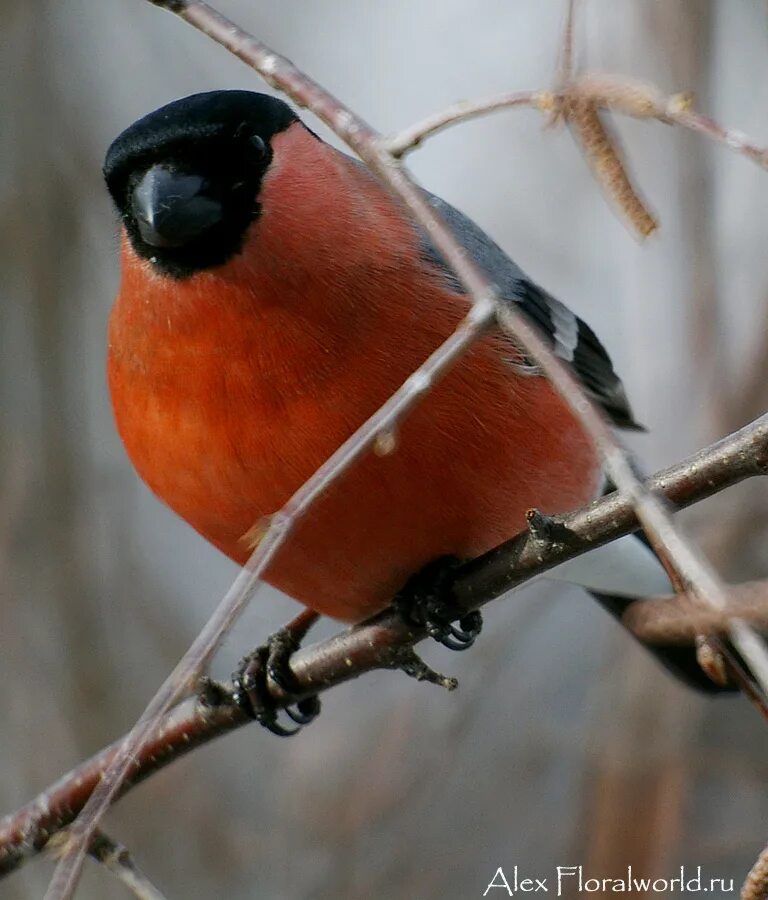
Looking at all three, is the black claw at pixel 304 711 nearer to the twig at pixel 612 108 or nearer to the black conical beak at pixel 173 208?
the black conical beak at pixel 173 208

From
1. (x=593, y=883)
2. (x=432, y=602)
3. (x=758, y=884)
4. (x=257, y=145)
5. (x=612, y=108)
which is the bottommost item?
(x=758, y=884)

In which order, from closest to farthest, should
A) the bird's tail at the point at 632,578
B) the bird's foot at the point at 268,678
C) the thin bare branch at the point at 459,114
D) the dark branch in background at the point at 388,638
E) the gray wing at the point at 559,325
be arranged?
1. the thin bare branch at the point at 459,114
2. the dark branch in background at the point at 388,638
3. the bird's foot at the point at 268,678
4. the gray wing at the point at 559,325
5. the bird's tail at the point at 632,578

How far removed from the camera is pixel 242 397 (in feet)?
8.30

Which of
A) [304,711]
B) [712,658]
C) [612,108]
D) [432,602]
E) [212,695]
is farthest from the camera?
[304,711]

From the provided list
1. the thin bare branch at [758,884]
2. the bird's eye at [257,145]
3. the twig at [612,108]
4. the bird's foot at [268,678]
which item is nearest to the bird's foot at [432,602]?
the bird's foot at [268,678]

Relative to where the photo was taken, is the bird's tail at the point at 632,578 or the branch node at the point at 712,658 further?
the bird's tail at the point at 632,578

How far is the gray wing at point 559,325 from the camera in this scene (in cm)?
329

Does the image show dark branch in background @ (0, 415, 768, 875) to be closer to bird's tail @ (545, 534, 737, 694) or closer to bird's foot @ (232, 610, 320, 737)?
bird's foot @ (232, 610, 320, 737)

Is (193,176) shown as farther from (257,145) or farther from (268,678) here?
(268,678)

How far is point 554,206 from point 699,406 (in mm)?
1312

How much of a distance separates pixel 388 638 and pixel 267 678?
0.48 metres

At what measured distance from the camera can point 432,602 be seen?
2709 mm

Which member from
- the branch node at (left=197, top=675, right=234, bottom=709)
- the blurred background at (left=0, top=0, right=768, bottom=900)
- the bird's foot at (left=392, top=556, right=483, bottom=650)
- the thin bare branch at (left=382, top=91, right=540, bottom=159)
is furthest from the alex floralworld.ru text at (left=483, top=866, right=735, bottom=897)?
the thin bare branch at (left=382, top=91, right=540, bottom=159)

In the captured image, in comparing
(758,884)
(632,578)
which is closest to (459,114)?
(758,884)
